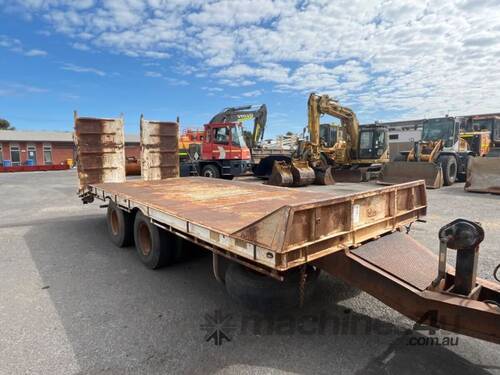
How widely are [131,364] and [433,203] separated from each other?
392 inches

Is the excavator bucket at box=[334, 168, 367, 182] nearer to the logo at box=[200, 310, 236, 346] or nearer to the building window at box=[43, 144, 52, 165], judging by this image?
the logo at box=[200, 310, 236, 346]

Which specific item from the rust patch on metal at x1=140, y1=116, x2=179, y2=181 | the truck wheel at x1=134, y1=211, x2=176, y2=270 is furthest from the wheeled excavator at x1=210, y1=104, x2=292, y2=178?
the truck wheel at x1=134, y1=211, x2=176, y2=270

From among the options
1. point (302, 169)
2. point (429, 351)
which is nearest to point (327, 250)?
point (429, 351)

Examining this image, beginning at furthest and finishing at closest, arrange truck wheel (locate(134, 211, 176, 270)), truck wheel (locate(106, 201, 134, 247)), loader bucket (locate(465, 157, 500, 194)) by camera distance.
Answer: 1. loader bucket (locate(465, 157, 500, 194))
2. truck wheel (locate(106, 201, 134, 247))
3. truck wheel (locate(134, 211, 176, 270))

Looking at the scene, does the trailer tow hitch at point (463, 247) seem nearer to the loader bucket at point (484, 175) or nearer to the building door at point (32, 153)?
the loader bucket at point (484, 175)

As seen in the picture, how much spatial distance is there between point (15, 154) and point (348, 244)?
41.5 m

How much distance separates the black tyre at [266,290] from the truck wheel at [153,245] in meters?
1.76

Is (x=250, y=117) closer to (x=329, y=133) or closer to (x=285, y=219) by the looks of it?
(x=329, y=133)

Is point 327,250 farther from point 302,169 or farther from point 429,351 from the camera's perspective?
point 302,169

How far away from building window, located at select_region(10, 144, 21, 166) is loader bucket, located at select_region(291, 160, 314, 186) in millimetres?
33531

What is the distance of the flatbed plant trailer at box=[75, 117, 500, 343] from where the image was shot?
2.42 metres

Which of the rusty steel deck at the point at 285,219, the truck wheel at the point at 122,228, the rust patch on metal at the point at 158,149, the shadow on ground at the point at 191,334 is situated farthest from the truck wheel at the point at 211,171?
the shadow on ground at the point at 191,334

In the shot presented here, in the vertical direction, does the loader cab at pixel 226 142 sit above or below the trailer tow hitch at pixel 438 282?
above

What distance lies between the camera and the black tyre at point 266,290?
115 inches
